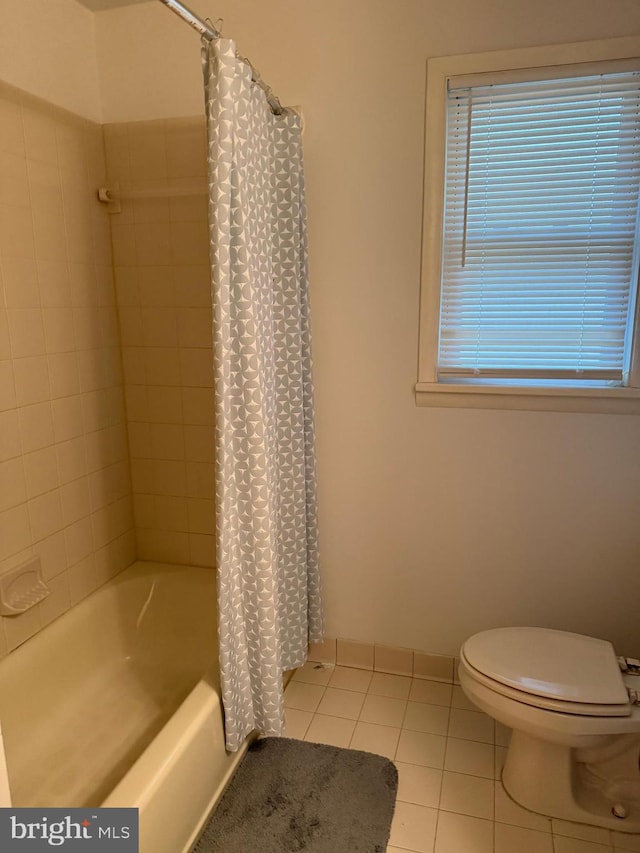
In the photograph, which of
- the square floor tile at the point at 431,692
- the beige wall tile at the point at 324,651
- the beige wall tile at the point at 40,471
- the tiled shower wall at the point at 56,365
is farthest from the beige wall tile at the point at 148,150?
the square floor tile at the point at 431,692

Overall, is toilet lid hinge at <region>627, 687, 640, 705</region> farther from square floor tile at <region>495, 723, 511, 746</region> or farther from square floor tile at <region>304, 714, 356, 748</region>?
square floor tile at <region>304, 714, 356, 748</region>

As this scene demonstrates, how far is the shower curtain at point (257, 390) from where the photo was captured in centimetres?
145

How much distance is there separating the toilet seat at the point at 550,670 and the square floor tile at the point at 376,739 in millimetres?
439

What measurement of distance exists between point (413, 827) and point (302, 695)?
2.11ft

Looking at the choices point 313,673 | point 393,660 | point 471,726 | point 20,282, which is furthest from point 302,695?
point 20,282

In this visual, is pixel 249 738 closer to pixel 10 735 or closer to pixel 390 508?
pixel 10 735

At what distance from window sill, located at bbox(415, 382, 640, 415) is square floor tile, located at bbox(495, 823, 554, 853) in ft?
4.02

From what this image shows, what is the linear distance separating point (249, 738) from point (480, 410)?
1.32 m

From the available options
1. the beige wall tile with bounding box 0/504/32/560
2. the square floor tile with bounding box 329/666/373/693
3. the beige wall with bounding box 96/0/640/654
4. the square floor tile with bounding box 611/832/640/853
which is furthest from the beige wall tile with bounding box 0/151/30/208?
the square floor tile with bounding box 611/832/640/853

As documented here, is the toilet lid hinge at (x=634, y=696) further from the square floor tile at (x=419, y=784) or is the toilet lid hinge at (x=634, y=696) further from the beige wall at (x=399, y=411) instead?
the square floor tile at (x=419, y=784)

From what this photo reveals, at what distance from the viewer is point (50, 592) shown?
1978mm

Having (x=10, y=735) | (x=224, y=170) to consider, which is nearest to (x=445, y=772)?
(x=10, y=735)

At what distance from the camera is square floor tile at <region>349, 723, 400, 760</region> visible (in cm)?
192

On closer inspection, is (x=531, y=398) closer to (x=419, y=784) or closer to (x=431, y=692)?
(x=431, y=692)
